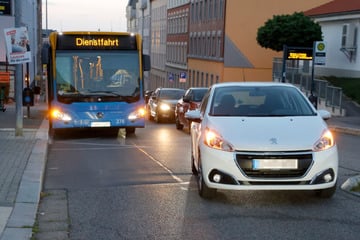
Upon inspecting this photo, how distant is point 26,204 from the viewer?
7547 mm

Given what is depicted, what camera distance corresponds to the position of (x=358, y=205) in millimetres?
7969

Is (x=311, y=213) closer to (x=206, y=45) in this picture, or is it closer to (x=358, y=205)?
(x=358, y=205)

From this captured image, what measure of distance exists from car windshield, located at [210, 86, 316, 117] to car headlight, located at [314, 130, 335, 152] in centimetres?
83

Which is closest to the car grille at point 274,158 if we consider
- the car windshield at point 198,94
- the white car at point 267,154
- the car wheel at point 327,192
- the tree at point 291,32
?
the white car at point 267,154

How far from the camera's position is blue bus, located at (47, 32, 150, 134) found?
17312 millimetres

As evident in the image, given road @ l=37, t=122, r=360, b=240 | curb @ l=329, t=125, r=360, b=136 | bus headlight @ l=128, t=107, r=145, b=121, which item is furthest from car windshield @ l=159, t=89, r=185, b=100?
road @ l=37, t=122, r=360, b=240

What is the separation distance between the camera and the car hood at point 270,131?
763 centimetres

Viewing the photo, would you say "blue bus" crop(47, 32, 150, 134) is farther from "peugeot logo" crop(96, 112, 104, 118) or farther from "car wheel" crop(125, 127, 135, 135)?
"car wheel" crop(125, 127, 135, 135)

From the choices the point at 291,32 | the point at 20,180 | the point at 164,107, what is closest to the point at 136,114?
the point at 20,180

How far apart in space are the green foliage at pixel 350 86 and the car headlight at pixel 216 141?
2310 cm

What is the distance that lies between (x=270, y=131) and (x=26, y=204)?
303 centimetres

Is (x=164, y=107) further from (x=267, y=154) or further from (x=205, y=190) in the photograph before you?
(x=267, y=154)

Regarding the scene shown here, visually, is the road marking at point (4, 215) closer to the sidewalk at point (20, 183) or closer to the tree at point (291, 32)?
the sidewalk at point (20, 183)

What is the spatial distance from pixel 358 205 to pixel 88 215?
328 centimetres
